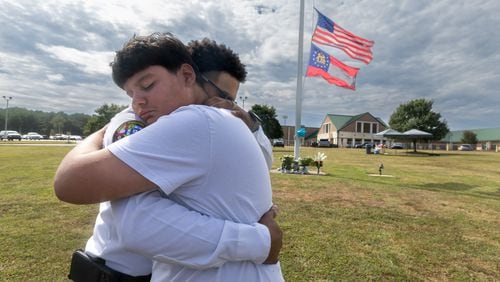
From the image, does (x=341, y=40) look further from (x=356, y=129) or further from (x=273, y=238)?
(x=356, y=129)

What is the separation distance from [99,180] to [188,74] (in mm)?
517

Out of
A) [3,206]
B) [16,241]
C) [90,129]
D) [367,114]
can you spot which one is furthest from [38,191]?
[367,114]

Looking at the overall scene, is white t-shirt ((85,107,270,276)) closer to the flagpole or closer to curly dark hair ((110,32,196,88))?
curly dark hair ((110,32,196,88))

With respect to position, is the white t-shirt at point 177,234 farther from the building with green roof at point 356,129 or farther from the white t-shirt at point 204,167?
the building with green roof at point 356,129

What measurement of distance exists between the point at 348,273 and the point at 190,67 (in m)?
3.60

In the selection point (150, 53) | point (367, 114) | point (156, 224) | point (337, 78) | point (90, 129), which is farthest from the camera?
point (367, 114)

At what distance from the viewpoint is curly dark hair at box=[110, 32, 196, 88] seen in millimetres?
1239

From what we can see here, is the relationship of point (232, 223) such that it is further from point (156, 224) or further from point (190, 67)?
point (190, 67)

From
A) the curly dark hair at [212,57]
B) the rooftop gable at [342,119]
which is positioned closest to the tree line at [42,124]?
the rooftop gable at [342,119]

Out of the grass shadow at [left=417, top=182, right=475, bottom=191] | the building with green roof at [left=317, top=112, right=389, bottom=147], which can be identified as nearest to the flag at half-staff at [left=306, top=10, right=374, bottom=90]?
the grass shadow at [left=417, top=182, right=475, bottom=191]

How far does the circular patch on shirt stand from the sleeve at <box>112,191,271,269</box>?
264 mm

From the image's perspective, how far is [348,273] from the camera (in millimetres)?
4062

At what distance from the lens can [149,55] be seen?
1236 mm

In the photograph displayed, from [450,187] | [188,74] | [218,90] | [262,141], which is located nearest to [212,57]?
[218,90]
